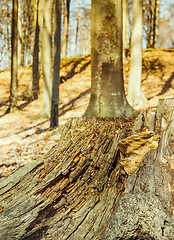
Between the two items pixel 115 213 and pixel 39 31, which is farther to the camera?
pixel 39 31

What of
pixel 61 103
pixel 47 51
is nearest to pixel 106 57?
pixel 47 51

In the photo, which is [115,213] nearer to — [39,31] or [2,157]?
[2,157]

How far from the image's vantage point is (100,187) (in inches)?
91.2

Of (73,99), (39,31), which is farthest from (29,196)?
(39,31)

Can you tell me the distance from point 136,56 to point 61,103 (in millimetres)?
5565

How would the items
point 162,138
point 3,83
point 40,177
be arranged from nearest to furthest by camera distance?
1. point 162,138
2. point 40,177
3. point 3,83

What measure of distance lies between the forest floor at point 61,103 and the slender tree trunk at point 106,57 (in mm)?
2004

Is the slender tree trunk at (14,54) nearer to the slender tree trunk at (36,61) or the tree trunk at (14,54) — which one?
the tree trunk at (14,54)

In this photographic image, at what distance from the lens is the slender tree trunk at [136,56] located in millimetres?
9930

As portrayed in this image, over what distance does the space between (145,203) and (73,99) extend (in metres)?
12.2

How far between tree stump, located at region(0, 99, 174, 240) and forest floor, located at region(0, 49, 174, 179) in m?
2.56

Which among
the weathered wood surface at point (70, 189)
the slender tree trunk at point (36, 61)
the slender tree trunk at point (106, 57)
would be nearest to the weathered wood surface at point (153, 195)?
the weathered wood surface at point (70, 189)

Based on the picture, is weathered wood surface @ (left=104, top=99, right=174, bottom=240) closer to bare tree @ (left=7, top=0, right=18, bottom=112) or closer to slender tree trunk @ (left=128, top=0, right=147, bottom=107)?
slender tree trunk @ (left=128, top=0, right=147, bottom=107)

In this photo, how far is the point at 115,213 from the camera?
2.06 metres
